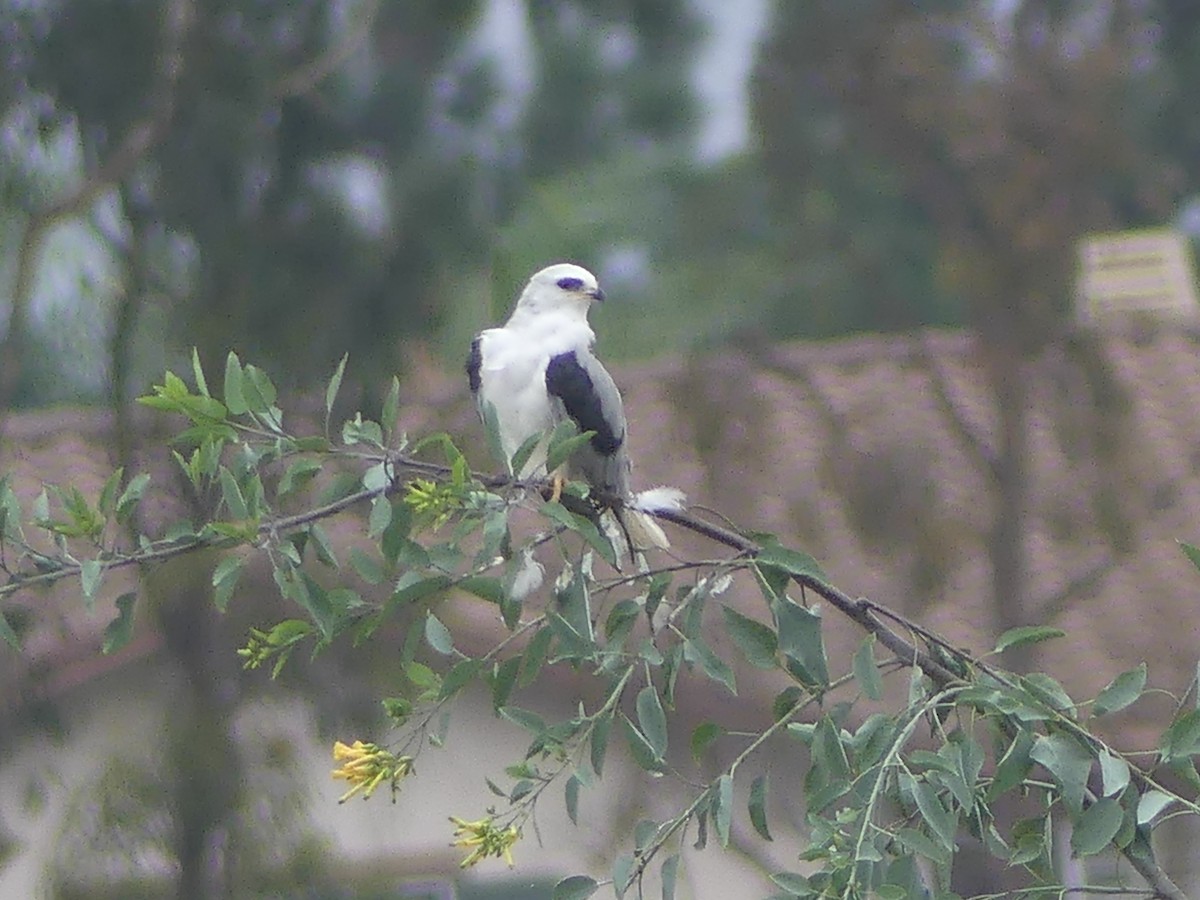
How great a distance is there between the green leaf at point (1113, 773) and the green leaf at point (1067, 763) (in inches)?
1.0

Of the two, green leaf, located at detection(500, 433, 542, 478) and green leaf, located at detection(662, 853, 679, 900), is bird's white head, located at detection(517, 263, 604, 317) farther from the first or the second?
green leaf, located at detection(662, 853, 679, 900)

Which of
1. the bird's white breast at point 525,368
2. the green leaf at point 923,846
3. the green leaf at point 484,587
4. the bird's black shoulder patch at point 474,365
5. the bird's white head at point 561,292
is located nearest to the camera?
the green leaf at point 923,846

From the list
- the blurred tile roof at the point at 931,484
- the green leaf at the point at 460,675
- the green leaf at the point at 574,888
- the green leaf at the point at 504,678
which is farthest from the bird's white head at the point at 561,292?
the green leaf at the point at 574,888

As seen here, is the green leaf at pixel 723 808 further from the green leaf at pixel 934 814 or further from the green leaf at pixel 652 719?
the green leaf at pixel 934 814

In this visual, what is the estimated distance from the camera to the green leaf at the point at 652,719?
8.63ft

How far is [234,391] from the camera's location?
2742mm

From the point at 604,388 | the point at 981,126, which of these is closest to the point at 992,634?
the point at 981,126

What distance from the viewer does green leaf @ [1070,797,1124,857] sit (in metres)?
2.48

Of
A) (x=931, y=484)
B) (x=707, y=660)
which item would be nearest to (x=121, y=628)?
(x=707, y=660)

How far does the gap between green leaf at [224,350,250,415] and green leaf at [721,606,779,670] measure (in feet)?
2.16

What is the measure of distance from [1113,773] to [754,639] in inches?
17.6

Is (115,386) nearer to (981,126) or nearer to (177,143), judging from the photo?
(177,143)

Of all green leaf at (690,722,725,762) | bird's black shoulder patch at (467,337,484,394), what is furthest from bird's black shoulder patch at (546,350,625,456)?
green leaf at (690,722,725,762)

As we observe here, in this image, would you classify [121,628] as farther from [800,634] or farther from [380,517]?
[800,634]
